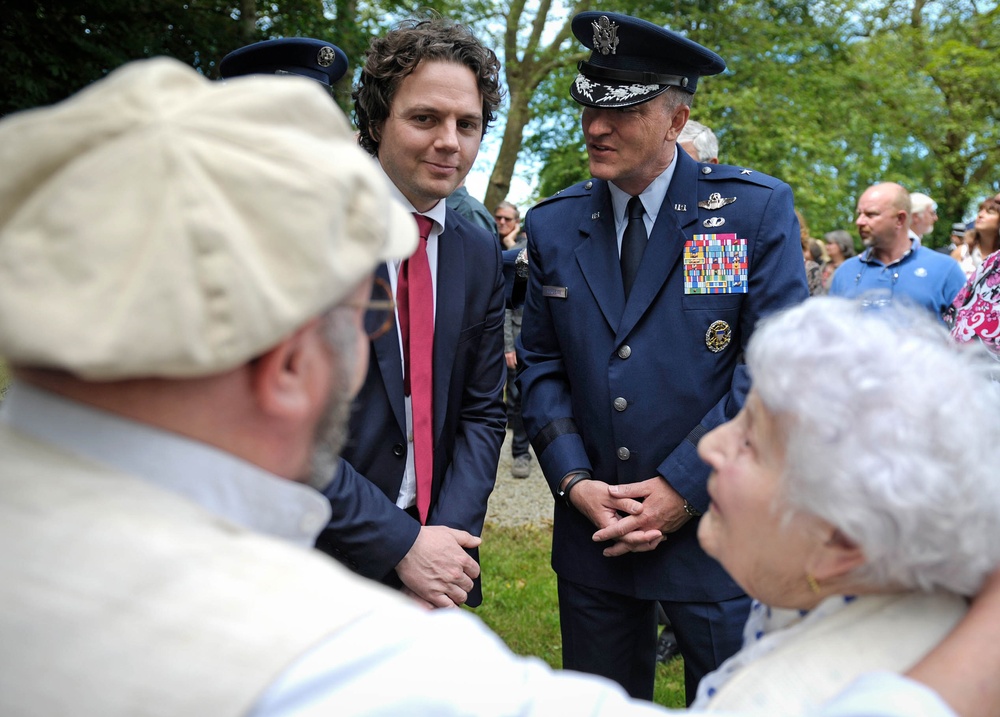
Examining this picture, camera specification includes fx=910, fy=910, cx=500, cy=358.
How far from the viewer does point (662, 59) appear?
3139 mm

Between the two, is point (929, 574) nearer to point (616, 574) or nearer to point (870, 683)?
point (870, 683)

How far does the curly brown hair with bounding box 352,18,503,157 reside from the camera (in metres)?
2.95

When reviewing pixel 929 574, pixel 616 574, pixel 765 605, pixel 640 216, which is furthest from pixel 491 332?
pixel 929 574

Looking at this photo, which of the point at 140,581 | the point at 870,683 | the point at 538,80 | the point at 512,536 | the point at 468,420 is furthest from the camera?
the point at 538,80

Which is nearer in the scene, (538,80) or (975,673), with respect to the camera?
(975,673)

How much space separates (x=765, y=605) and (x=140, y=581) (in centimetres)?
116

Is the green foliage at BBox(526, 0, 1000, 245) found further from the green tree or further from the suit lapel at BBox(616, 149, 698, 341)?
the suit lapel at BBox(616, 149, 698, 341)

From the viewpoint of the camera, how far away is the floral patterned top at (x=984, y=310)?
3100 mm

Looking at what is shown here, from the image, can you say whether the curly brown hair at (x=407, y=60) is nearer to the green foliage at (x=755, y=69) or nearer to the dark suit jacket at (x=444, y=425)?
the dark suit jacket at (x=444, y=425)

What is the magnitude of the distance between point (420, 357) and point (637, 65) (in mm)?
1291

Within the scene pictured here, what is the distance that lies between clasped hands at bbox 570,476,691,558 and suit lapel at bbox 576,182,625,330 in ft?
1.76

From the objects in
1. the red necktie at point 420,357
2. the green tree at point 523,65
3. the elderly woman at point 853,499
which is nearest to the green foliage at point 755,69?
the green tree at point 523,65

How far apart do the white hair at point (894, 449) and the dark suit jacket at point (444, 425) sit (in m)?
1.36

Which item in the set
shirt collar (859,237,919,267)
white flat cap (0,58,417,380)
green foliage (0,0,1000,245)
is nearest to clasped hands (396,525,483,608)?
white flat cap (0,58,417,380)
